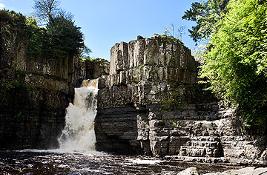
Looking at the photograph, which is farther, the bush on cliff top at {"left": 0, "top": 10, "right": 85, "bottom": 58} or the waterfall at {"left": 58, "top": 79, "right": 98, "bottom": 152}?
the bush on cliff top at {"left": 0, "top": 10, "right": 85, "bottom": 58}

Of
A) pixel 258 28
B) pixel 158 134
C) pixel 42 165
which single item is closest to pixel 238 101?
pixel 258 28

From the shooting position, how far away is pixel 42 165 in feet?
68.5

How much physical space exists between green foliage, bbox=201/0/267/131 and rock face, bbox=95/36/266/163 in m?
1.74

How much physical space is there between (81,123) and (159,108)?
1080 centimetres

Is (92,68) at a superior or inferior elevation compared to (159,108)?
superior

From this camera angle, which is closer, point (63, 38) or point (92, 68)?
point (63, 38)

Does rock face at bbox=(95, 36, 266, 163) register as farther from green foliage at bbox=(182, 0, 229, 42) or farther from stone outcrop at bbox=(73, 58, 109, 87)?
stone outcrop at bbox=(73, 58, 109, 87)

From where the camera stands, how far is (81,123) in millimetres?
36375

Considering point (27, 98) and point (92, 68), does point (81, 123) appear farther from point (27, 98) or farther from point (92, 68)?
point (92, 68)

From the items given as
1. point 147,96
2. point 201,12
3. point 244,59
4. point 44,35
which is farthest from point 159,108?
point 201,12

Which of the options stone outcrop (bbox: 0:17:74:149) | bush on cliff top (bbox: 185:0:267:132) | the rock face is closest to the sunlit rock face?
the rock face

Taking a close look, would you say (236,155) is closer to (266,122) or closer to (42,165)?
(266,122)

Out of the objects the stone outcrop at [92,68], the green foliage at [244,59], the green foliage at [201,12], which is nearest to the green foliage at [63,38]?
the stone outcrop at [92,68]

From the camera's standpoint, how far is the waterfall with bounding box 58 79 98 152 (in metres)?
34.7
